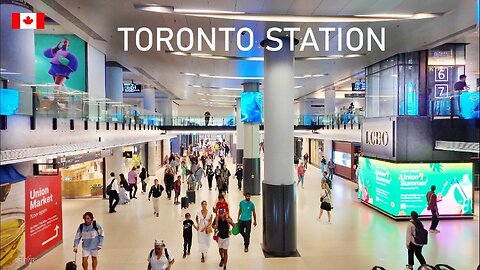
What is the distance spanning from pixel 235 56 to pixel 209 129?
18.6 meters

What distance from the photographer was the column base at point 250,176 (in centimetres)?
1845

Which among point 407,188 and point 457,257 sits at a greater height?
point 407,188

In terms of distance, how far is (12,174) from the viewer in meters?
7.41

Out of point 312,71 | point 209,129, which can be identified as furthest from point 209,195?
point 209,129

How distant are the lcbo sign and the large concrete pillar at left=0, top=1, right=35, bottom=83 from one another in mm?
11017

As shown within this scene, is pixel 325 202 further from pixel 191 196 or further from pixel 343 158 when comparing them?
pixel 343 158

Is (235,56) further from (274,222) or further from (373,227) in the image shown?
Result: (373,227)

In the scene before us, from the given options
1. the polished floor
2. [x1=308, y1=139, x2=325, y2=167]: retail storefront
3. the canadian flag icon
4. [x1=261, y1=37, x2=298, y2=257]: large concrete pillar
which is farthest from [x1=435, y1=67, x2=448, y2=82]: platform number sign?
[x1=308, y1=139, x2=325, y2=167]: retail storefront

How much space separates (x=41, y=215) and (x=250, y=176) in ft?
36.1

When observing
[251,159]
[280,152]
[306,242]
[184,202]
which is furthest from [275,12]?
[251,159]

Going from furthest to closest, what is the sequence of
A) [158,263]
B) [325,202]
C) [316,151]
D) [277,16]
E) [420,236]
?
[316,151]
[325,202]
[277,16]
[420,236]
[158,263]

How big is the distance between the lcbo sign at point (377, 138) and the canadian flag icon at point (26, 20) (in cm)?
1114

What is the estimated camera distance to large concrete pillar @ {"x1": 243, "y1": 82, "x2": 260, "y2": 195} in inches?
726

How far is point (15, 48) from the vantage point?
301 inches
